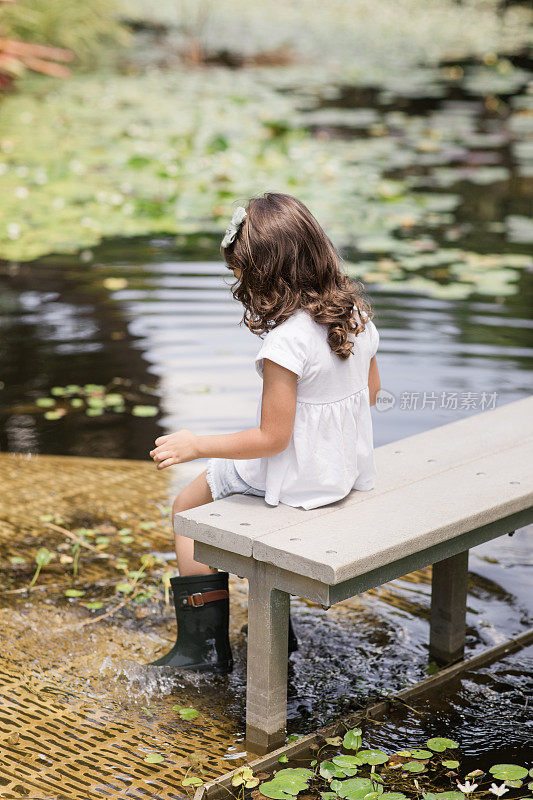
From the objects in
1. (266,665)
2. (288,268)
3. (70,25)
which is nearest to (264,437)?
(288,268)

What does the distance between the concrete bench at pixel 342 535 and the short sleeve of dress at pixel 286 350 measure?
0.33 metres

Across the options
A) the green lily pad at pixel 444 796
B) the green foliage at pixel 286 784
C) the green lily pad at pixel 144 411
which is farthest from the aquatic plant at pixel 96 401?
the green lily pad at pixel 444 796

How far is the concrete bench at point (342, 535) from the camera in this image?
214 cm

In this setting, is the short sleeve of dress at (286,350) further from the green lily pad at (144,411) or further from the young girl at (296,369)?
the green lily pad at (144,411)

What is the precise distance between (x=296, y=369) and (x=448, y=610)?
842 millimetres

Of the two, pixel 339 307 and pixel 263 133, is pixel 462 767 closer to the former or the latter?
pixel 339 307

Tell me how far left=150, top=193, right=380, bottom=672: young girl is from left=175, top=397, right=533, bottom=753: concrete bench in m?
0.08

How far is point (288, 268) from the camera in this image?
7.66ft

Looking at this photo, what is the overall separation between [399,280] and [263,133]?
399 cm

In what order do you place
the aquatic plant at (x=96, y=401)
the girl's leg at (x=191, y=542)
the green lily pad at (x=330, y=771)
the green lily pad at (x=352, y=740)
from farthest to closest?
the aquatic plant at (x=96, y=401) → the girl's leg at (x=191, y=542) → the green lily pad at (x=352, y=740) → the green lily pad at (x=330, y=771)

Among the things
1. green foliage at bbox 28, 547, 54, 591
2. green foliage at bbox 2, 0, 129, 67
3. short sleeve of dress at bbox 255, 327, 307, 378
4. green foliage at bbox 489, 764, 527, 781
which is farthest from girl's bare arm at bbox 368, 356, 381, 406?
green foliage at bbox 2, 0, 129, 67

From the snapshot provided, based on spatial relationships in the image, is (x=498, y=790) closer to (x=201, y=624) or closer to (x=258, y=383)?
(x=201, y=624)

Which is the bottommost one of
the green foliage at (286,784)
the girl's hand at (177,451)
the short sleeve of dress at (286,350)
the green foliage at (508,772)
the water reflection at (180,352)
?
the green foliage at (508,772)

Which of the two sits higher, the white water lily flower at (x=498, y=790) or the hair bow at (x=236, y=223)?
the hair bow at (x=236, y=223)
